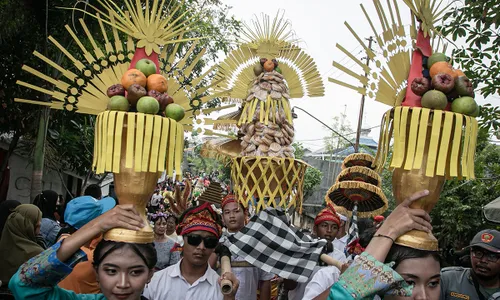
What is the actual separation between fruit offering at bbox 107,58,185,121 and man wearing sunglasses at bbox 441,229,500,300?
8.12ft

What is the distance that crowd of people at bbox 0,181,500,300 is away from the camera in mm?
1968

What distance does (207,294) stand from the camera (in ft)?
10.0

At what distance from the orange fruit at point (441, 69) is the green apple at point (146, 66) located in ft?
4.52

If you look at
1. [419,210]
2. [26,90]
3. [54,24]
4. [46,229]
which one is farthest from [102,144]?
[26,90]

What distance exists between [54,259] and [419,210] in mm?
1634

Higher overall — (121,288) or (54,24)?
(54,24)

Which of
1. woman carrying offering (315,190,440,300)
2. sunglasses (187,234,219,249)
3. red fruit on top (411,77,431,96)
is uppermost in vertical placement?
red fruit on top (411,77,431,96)

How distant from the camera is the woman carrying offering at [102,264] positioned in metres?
2.11

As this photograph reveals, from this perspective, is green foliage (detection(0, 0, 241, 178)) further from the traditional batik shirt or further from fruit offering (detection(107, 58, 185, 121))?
the traditional batik shirt

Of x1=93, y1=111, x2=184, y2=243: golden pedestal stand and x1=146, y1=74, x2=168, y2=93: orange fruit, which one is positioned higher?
x1=146, y1=74, x2=168, y2=93: orange fruit

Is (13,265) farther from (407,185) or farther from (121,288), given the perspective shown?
(407,185)

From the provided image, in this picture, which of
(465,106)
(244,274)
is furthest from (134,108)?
(244,274)

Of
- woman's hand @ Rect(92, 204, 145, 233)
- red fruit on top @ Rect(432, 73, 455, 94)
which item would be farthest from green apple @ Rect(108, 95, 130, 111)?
red fruit on top @ Rect(432, 73, 455, 94)

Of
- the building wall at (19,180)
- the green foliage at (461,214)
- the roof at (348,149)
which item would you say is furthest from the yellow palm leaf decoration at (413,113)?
the roof at (348,149)
